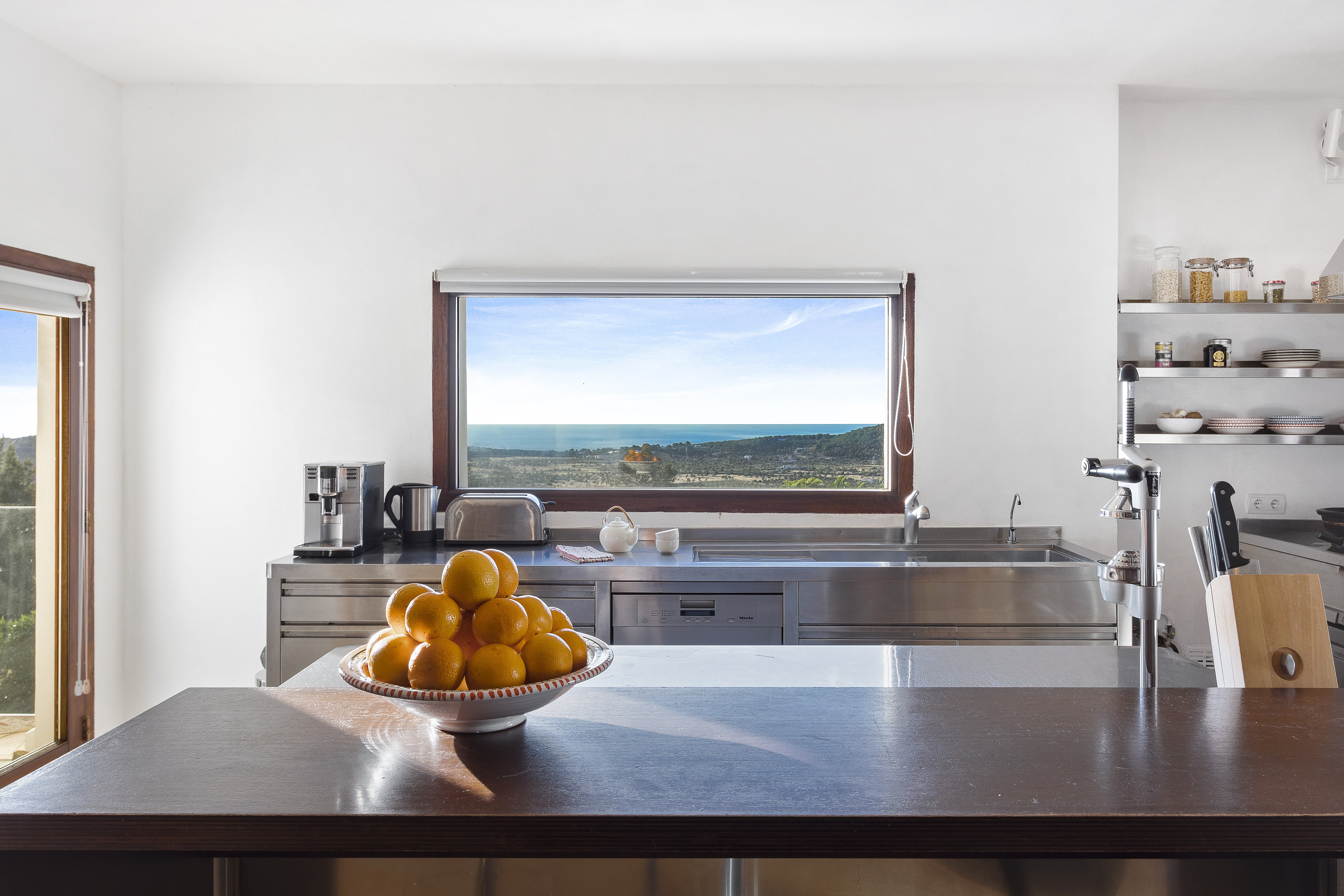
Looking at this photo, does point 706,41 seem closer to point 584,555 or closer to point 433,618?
point 584,555

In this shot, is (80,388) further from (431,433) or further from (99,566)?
(431,433)

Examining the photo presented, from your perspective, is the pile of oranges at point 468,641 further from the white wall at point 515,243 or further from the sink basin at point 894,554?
the white wall at point 515,243

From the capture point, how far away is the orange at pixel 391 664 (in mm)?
924

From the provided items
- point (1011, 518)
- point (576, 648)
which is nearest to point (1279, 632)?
point (576, 648)

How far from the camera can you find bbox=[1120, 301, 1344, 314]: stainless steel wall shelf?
10.3 ft

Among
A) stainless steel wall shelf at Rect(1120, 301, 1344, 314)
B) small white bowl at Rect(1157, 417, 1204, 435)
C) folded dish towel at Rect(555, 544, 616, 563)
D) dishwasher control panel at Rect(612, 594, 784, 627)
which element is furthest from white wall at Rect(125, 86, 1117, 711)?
folded dish towel at Rect(555, 544, 616, 563)

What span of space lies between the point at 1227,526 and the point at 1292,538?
1.42 m

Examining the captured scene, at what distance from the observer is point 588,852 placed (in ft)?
2.56

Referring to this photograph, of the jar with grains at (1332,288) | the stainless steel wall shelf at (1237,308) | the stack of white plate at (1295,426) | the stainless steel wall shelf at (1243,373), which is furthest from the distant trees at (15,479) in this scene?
the jar with grains at (1332,288)

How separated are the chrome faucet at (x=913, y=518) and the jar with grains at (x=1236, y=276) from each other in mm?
1461

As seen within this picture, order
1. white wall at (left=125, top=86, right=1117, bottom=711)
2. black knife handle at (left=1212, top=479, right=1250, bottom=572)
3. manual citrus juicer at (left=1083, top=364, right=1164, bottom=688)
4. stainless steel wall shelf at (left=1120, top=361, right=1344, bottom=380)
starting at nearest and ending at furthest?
1. manual citrus juicer at (left=1083, top=364, right=1164, bottom=688)
2. black knife handle at (left=1212, top=479, right=1250, bottom=572)
3. stainless steel wall shelf at (left=1120, top=361, right=1344, bottom=380)
4. white wall at (left=125, top=86, right=1117, bottom=711)

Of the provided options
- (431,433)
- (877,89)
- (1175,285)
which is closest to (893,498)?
(1175,285)

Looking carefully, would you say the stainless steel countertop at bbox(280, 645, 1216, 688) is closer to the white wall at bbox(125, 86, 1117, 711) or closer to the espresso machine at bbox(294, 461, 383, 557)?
the espresso machine at bbox(294, 461, 383, 557)

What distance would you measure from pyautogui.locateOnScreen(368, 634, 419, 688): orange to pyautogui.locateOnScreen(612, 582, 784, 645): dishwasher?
1.80m
